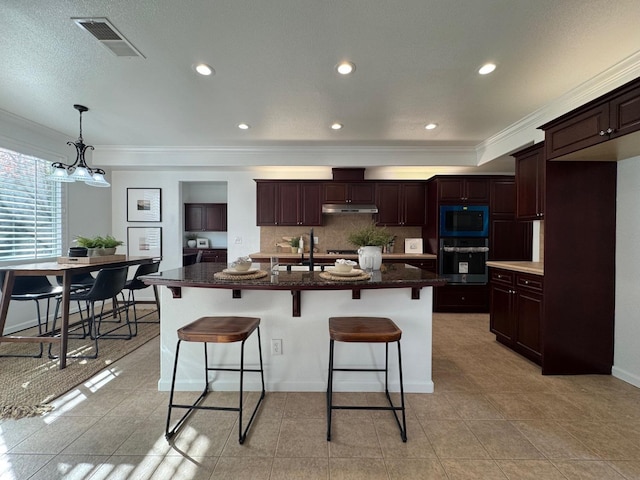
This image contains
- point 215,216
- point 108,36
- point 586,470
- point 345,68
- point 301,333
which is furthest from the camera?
point 215,216

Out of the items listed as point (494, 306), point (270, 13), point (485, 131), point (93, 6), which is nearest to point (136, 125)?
point (93, 6)

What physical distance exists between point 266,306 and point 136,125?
3.24 meters

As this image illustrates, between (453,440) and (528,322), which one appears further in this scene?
(528,322)

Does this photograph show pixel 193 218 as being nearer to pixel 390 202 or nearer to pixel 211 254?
pixel 211 254

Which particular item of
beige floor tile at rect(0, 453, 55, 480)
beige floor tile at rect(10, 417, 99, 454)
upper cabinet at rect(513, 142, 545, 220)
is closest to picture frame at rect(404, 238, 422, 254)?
upper cabinet at rect(513, 142, 545, 220)

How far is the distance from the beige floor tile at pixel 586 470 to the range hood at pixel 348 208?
12.1ft

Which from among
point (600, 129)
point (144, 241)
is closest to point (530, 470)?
point (600, 129)

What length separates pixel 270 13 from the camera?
1.81 meters

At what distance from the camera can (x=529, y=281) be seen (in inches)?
110

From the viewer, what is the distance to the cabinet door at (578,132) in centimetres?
207

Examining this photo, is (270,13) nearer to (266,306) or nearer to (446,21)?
(446,21)

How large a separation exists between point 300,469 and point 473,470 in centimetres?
93

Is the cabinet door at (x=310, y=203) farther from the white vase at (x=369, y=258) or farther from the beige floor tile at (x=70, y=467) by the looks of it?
the beige floor tile at (x=70, y=467)

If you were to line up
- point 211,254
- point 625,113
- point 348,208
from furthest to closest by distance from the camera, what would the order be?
point 211,254 < point 348,208 < point 625,113
